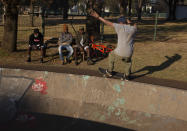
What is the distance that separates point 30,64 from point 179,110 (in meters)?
6.15

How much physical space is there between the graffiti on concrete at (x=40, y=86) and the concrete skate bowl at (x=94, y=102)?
0.04 metres

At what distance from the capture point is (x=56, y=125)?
5.16m

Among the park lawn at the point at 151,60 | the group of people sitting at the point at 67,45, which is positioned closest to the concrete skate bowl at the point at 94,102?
the park lawn at the point at 151,60

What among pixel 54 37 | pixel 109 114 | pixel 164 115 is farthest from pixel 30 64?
pixel 164 115

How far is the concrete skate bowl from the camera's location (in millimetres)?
5371

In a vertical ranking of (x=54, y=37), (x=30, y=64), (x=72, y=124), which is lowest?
(x=72, y=124)

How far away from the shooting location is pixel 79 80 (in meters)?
6.58

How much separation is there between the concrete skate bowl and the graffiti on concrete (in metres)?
0.04

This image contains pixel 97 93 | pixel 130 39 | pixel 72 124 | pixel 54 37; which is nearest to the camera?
pixel 72 124

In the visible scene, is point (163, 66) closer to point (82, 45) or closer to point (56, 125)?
point (82, 45)

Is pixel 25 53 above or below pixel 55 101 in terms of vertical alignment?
above

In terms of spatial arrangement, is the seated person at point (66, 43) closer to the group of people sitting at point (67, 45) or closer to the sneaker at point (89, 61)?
Result: the group of people sitting at point (67, 45)

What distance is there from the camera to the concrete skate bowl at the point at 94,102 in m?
5.37

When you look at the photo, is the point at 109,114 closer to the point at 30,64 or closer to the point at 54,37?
the point at 30,64
